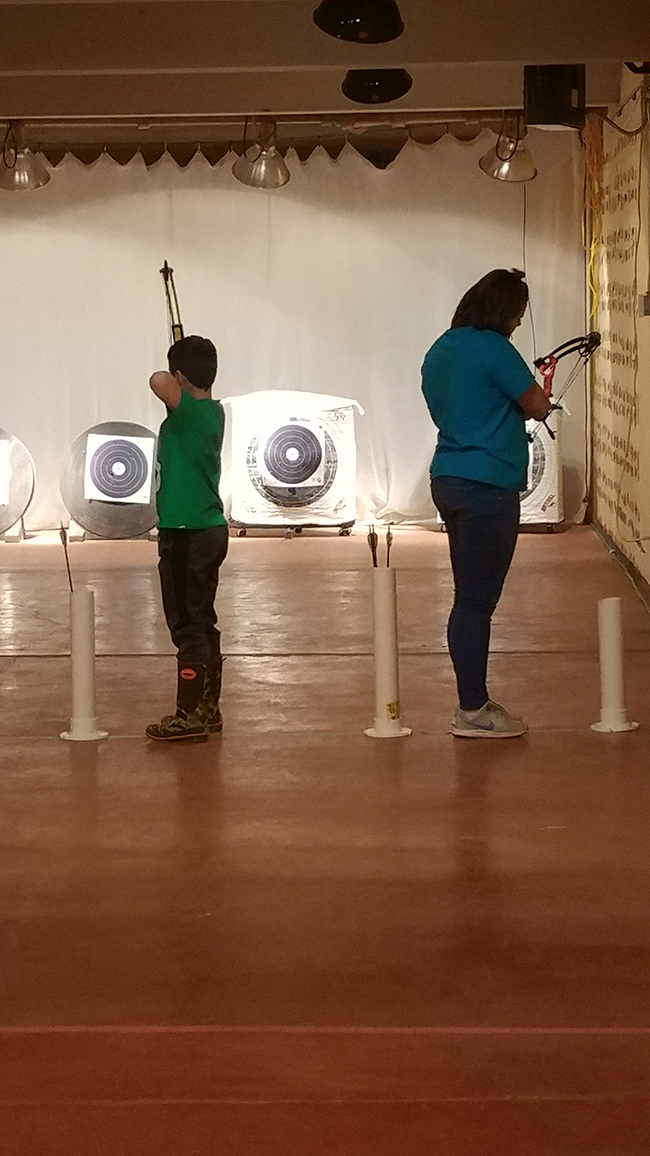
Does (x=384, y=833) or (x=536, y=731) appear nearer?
(x=384, y=833)

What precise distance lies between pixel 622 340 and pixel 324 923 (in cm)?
558

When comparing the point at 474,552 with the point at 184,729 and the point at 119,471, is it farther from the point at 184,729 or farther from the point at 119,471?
the point at 119,471

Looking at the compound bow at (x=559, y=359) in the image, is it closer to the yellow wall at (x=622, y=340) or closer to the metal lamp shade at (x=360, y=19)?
the yellow wall at (x=622, y=340)

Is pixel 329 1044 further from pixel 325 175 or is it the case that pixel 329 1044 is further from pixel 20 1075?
pixel 325 175

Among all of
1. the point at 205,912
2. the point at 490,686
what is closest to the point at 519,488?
the point at 490,686

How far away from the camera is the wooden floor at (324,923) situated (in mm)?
2018

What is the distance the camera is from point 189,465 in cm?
396

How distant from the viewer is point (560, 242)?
923cm

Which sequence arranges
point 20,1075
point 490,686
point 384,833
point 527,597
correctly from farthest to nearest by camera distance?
point 527,597 < point 490,686 < point 384,833 < point 20,1075

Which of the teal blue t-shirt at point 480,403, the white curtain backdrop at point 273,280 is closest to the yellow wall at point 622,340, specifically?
the white curtain backdrop at point 273,280

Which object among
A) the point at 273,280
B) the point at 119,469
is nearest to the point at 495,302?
the point at 119,469

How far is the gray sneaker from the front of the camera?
4055 mm

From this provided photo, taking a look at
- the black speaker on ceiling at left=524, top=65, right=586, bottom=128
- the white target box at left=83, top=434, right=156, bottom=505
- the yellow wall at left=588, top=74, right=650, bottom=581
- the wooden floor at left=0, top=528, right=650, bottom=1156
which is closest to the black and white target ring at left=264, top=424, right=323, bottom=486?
the white target box at left=83, top=434, right=156, bottom=505

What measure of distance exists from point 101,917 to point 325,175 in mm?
7290
